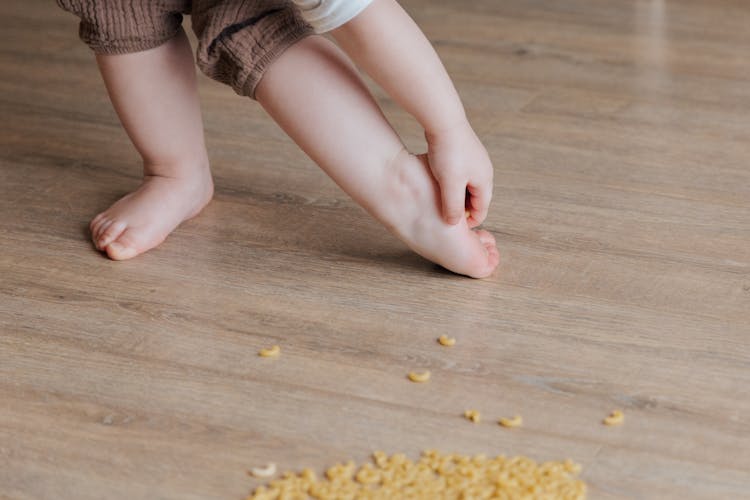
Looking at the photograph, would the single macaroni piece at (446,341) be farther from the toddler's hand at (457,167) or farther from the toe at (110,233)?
the toe at (110,233)

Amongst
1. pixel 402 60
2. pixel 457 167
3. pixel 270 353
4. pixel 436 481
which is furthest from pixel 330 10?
pixel 436 481

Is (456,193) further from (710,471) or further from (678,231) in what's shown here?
(710,471)

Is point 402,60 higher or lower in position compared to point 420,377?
higher

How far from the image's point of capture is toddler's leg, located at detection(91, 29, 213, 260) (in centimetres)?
119

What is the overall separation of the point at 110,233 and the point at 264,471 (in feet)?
1.45

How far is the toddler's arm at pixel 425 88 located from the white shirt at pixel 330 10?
0.01 meters

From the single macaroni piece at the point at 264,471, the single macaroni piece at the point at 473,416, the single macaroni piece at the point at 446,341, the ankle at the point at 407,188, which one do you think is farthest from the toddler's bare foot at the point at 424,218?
the single macaroni piece at the point at 264,471

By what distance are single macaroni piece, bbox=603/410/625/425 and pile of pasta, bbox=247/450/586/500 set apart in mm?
64

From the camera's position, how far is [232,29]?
1.09m

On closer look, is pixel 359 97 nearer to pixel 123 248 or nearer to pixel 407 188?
pixel 407 188

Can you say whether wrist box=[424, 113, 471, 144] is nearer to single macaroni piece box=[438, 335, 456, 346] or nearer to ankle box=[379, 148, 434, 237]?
ankle box=[379, 148, 434, 237]

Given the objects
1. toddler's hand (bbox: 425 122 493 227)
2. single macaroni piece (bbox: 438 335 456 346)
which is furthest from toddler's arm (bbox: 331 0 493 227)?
single macaroni piece (bbox: 438 335 456 346)

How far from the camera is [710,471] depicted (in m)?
0.82

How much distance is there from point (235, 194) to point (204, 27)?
0.25 m
